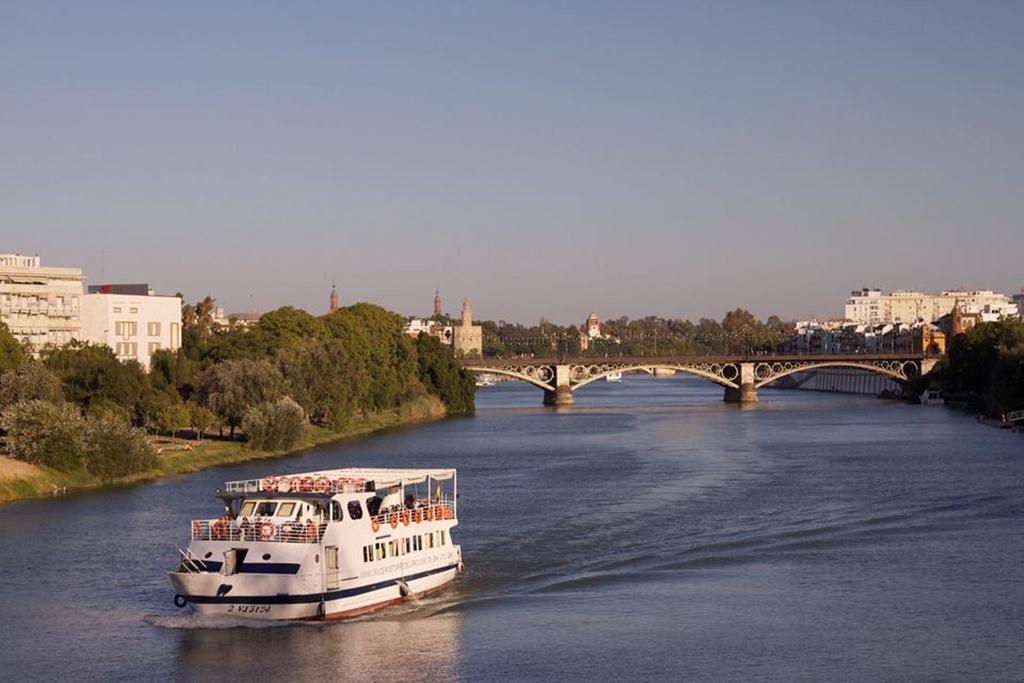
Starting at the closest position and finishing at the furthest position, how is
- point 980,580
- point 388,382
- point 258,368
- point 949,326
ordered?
point 980,580 → point 258,368 → point 388,382 → point 949,326

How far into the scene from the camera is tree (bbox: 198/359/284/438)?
79.9 m

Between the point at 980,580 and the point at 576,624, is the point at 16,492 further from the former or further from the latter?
the point at 980,580

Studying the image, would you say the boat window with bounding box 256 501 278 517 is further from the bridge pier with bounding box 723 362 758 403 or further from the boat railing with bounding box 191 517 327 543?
the bridge pier with bounding box 723 362 758 403

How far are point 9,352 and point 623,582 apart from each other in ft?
138

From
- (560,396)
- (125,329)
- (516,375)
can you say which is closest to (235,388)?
(125,329)

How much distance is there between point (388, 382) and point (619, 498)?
53261mm

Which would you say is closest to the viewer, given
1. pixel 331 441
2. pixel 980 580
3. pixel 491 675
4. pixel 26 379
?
pixel 491 675

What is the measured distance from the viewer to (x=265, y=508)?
3634cm

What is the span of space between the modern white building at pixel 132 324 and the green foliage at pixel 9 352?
17.8 metres

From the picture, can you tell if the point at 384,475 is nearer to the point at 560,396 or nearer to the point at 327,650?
the point at 327,650

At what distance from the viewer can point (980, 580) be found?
4009 cm

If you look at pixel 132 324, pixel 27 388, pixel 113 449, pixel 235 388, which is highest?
pixel 132 324

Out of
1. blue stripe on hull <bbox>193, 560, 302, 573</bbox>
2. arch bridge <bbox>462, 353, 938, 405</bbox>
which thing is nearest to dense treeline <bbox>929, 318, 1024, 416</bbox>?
arch bridge <bbox>462, 353, 938, 405</bbox>

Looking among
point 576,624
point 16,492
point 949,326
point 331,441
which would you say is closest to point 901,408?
point 331,441
